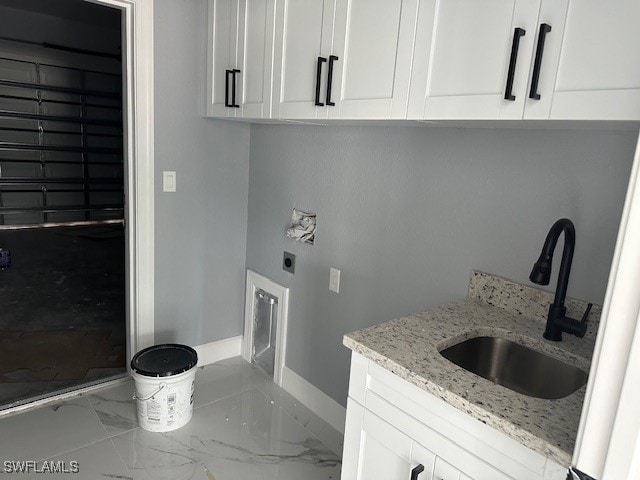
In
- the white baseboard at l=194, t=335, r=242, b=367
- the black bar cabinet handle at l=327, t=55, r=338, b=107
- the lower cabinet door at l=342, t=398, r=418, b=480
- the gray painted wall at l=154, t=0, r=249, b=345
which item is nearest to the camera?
the lower cabinet door at l=342, t=398, r=418, b=480

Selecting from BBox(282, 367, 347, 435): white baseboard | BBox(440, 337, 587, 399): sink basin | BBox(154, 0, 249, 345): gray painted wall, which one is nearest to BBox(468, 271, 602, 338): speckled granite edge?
BBox(440, 337, 587, 399): sink basin

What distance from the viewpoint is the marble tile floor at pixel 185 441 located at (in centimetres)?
197

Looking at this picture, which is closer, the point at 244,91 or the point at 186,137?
the point at 244,91

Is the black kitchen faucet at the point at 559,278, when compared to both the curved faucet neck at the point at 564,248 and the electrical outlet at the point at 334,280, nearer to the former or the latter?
the curved faucet neck at the point at 564,248

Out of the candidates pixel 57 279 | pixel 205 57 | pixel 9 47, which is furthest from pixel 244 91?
pixel 9 47

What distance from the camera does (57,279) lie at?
4.27m

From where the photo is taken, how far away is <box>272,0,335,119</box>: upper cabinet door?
164 centimetres

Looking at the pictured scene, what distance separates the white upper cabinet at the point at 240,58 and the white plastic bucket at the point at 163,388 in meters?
1.25

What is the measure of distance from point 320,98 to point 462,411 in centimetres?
117

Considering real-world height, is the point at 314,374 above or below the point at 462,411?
below

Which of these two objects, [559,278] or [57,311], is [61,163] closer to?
[57,311]

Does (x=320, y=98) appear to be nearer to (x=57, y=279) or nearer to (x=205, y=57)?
(x=205, y=57)

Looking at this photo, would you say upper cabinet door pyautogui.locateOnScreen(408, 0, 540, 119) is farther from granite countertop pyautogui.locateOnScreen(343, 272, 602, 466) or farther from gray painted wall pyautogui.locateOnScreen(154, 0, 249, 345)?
gray painted wall pyautogui.locateOnScreen(154, 0, 249, 345)

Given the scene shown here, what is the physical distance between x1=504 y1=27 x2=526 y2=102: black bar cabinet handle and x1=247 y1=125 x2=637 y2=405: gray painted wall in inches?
15.5
